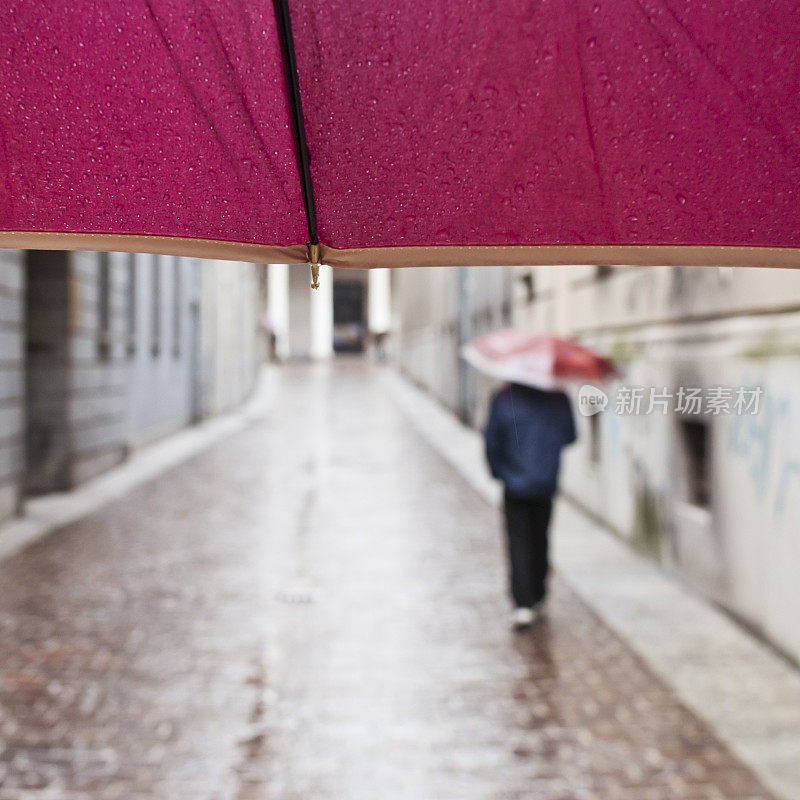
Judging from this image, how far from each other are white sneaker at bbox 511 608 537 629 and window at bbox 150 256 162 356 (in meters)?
12.6

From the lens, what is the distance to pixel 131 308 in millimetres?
15867

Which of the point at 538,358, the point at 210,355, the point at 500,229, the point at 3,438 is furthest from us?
the point at 210,355

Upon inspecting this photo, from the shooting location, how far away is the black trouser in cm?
625

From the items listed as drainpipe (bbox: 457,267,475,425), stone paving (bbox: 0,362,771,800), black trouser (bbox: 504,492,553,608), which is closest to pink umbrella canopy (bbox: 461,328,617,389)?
black trouser (bbox: 504,492,553,608)

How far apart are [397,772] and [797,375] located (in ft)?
10.3

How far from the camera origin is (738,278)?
20.8ft

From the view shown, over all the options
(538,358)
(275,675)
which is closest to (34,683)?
(275,675)

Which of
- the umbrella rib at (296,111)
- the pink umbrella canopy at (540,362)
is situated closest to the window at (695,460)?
the pink umbrella canopy at (540,362)

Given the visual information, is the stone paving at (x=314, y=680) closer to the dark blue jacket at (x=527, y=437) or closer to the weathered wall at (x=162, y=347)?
the dark blue jacket at (x=527, y=437)

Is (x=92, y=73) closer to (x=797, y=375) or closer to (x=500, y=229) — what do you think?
Answer: (x=500, y=229)

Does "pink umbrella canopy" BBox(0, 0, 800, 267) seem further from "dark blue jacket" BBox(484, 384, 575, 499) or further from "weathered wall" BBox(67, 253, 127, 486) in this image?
"weathered wall" BBox(67, 253, 127, 486)

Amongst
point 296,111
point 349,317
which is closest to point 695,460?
point 296,111

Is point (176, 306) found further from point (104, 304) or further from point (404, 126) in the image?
point (404, 126)

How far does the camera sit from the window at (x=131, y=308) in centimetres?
1559
